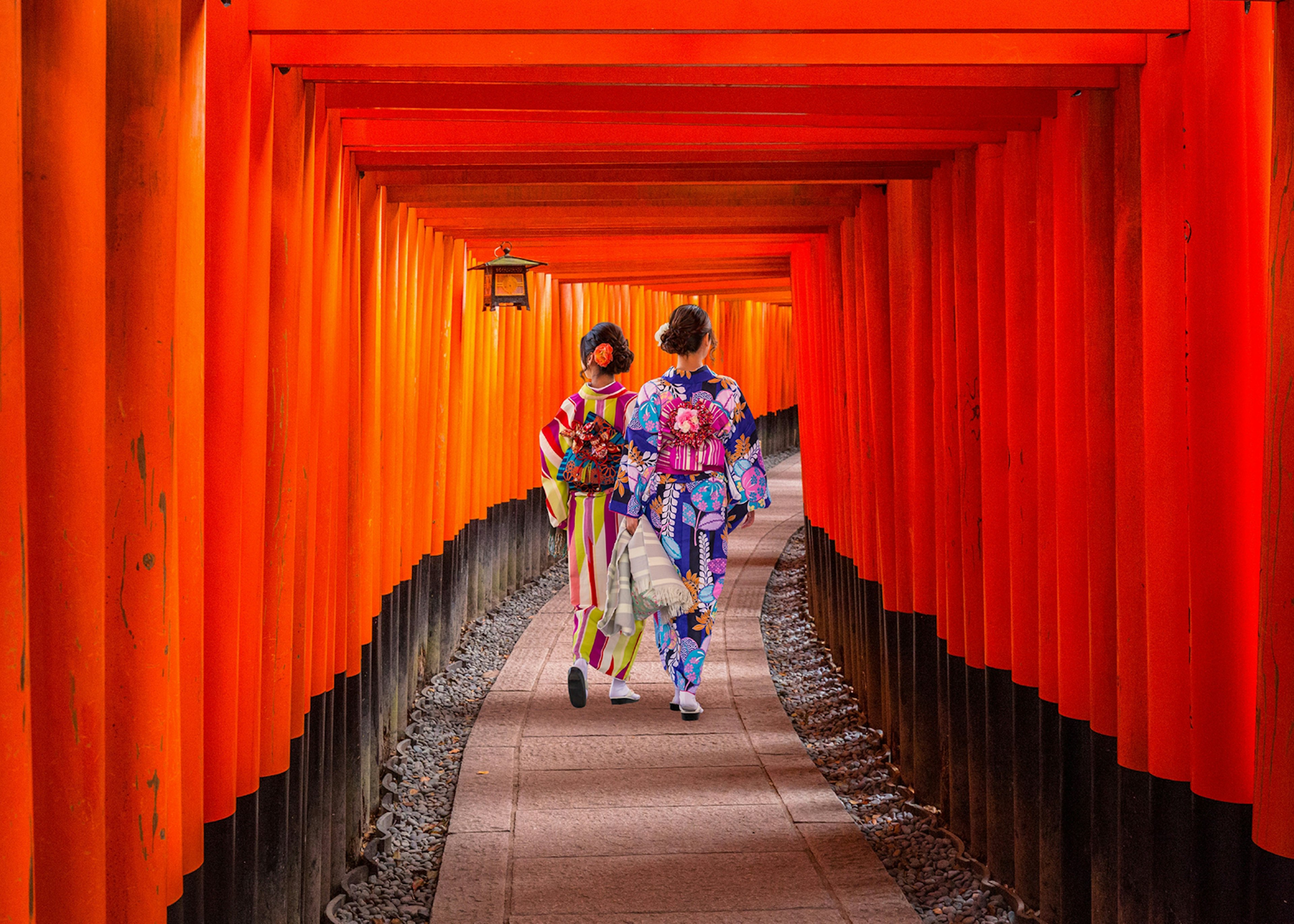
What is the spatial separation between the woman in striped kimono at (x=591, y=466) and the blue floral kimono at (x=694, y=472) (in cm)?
60

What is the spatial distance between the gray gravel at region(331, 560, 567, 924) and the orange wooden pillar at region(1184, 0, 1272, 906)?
240 cm

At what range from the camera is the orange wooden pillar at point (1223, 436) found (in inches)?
97.0

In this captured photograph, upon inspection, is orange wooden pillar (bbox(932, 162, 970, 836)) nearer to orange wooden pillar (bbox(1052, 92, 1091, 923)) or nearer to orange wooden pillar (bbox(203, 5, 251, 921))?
orange wooden pillar (bbox(1052, 92, 1091, 923))

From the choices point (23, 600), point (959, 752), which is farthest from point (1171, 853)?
point (23, 600)

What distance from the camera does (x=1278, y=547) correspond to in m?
2.14

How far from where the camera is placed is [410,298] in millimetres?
5879

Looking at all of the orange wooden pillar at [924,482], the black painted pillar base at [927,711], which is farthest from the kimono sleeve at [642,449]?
the black painted pillar base at [927,711]

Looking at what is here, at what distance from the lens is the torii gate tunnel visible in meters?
1.67

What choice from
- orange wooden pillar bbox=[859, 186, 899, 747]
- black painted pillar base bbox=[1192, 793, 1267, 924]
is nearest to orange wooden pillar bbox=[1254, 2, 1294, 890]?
black painted pillar base bbox=[1192, 793, 1267, 924]

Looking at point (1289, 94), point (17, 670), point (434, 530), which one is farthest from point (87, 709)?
point (434, 530)

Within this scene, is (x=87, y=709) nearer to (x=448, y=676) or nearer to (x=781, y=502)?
(x=448, y=676)

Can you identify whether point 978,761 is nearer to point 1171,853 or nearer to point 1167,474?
point 1171,853

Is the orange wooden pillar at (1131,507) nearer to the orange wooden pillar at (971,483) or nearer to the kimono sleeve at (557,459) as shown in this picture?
the orange wooden pillar at (971,483)

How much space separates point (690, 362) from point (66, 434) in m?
4.35
